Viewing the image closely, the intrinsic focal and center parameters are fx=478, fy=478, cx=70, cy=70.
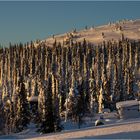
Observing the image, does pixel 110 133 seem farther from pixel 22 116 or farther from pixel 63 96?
pixel 63 96

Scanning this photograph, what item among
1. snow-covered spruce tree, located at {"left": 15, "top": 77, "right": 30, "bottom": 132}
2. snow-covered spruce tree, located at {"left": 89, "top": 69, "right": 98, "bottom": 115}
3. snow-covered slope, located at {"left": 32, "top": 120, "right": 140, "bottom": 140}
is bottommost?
snow-covered slope, located at {"left": 32, "top": 120, "right": 140, "bottom": 140}

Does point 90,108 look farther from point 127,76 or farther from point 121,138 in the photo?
point 121,138

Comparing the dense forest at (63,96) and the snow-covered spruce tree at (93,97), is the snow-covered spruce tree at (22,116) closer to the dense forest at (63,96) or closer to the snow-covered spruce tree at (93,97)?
the dense forest at (63,96)

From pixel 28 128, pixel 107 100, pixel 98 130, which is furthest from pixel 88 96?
pixel 98 130

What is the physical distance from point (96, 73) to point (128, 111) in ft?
253

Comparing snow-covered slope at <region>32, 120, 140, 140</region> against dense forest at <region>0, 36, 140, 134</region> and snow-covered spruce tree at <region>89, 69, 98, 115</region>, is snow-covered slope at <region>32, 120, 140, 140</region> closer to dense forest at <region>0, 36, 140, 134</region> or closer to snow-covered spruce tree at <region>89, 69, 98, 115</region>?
dense forest at <region>0, 36, 140, 134</region>

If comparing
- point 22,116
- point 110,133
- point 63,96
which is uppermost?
point 63,96

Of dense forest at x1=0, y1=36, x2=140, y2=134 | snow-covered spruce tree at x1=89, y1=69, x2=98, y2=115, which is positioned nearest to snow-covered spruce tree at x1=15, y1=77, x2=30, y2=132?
dense forest at x1=0, y1=36, x2=140, y2=134

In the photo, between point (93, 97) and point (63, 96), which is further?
point (93, 97)

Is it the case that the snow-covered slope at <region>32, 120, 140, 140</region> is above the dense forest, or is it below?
below

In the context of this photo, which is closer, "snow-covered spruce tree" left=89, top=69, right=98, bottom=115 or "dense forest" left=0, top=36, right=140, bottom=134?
"dense forest" left=0, top=36, right=140, bottom=134

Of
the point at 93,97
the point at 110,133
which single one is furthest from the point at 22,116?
the point at 110,133

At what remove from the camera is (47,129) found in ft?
265

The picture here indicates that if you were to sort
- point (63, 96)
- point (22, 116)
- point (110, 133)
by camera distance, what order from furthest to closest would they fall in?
point (63, 96) < point (22, 116) < point (110, 133)
